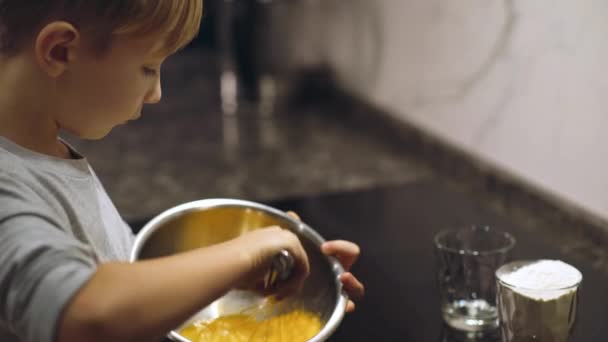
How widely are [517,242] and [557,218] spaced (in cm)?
18

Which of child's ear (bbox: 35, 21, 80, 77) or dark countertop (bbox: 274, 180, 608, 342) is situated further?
dark countertop (bbox: 274, 180, 608, 342)

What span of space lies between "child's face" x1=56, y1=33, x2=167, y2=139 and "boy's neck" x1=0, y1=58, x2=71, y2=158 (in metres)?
0.01

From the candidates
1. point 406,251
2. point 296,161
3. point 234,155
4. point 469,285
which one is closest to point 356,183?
point 296,161

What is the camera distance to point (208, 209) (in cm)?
76

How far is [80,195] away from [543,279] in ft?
1.31

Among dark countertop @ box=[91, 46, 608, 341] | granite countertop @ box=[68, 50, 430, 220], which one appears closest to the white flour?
dark countertop @ box=[91, 46, 608, 341]

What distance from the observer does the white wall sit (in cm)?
106

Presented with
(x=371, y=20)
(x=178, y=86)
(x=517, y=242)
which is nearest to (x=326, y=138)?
(x=371, y=20)

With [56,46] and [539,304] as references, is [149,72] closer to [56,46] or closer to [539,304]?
[56,46]

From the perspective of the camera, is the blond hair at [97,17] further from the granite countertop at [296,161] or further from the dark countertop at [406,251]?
the granite countertop at [296,161]

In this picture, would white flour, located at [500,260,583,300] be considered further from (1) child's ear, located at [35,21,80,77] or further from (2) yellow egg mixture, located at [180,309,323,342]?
(1) child's ear, located at [35,21,80,77]

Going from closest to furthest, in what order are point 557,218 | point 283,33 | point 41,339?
point 41,339
point 557,218
point 283,33

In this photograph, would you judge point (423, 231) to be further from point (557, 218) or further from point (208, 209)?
point (208, 209)

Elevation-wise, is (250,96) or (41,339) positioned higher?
(41,339)
